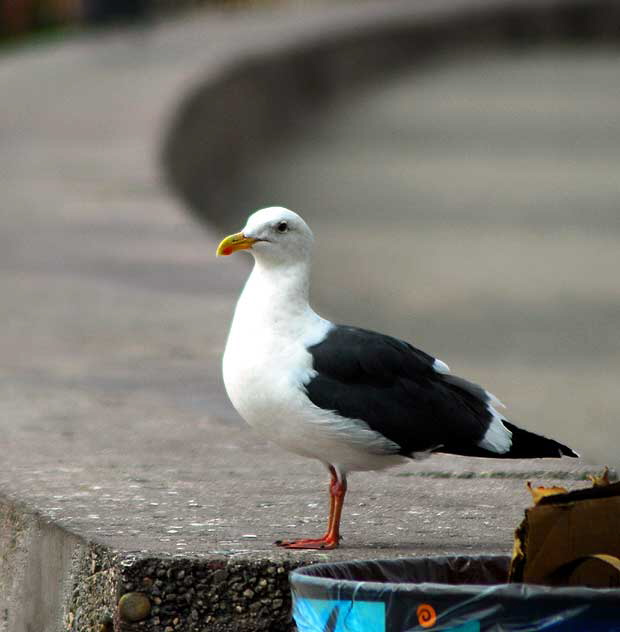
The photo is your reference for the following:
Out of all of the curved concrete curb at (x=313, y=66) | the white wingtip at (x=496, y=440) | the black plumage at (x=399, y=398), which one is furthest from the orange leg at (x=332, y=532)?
the curved concrete curb at (x=313, y=66)

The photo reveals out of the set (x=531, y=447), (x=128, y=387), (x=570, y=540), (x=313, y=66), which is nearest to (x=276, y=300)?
(x=531, y=447)

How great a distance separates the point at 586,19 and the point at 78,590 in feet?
85.3

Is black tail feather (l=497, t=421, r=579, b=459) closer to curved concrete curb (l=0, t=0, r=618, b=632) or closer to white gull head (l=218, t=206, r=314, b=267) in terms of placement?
curved concrete curb (l=0, t=0, r=618, b=632)

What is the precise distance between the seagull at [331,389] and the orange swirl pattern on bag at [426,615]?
2.53 feet

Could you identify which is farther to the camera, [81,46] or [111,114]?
[81,46]

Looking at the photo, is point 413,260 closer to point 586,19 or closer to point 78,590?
point 78,590

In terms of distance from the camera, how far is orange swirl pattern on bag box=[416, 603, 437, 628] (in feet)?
9.23

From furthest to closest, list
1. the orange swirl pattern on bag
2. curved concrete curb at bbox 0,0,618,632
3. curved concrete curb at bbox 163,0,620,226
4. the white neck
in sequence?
curved concrete curb at bbox 163,0,620,226, the white neck, curved concrete curb at bbox 0,0,618,632, the orange swirl pattern on bag

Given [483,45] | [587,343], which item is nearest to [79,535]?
[587,343]

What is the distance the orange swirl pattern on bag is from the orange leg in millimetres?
770

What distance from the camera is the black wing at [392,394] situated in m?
3.64

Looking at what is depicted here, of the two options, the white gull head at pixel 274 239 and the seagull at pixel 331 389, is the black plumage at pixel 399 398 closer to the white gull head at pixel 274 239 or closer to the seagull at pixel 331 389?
the seagull at pixel 331 389

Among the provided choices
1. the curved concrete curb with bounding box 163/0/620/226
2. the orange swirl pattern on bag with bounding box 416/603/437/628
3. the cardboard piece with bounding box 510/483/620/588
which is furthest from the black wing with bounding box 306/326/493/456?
the curved concrete curb with bounding box 163/0/620/226

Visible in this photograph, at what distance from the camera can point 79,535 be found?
12.2 ft
